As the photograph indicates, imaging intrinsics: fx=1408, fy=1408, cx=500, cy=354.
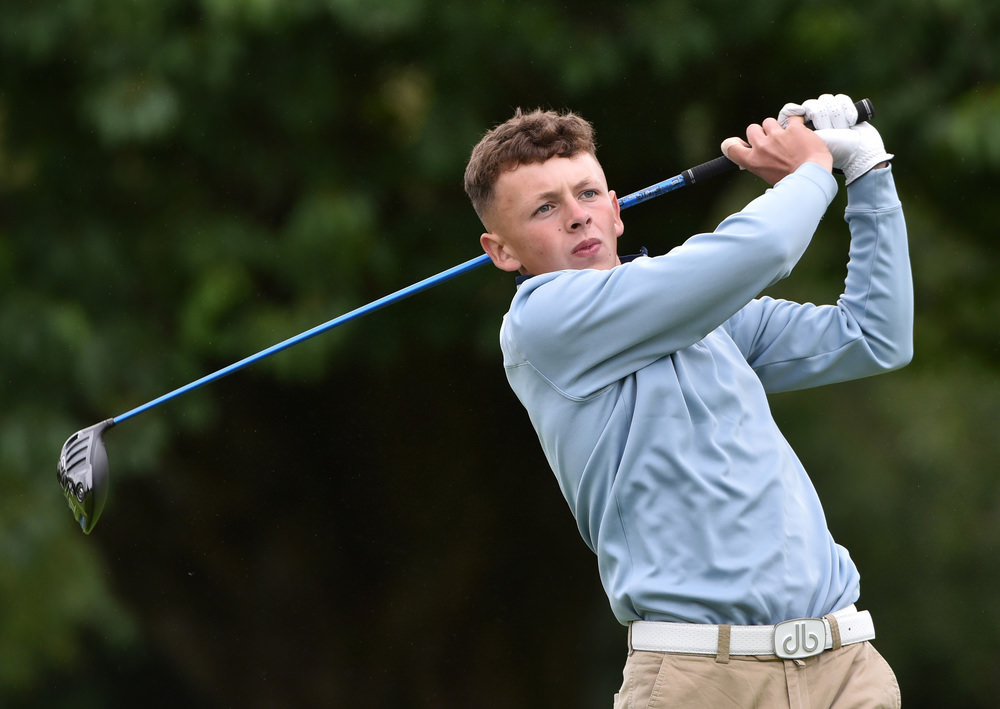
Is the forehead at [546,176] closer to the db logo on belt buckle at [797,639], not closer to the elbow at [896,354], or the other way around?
the elbow at [896,354]

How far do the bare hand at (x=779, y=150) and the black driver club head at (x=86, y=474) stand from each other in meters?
1.92

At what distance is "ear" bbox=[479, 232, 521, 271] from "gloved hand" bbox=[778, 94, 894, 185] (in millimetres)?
614

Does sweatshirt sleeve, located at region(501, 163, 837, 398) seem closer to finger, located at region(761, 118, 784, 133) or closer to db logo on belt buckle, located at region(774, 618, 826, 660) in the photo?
finger, located at region(761, 118, 784, 133)

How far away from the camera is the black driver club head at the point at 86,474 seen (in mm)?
3684

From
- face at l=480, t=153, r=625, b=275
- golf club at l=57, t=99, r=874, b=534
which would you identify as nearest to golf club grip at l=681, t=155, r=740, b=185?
golf club at l=57, t=99, r=874, b=534

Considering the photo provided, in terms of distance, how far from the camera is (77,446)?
3.89 metres

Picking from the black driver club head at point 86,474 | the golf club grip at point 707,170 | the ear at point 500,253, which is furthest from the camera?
the black driver club head at point 86,474

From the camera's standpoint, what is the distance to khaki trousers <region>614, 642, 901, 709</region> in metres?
2.48

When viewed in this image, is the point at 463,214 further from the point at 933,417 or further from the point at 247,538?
the point at 933,417

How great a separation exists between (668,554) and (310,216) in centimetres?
369

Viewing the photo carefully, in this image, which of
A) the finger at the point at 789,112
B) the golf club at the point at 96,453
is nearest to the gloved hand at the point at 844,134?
the finger at the point at 789,112

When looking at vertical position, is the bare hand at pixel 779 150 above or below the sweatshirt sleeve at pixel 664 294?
above

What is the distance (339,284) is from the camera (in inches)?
236

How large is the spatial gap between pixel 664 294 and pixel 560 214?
1.26 feet
